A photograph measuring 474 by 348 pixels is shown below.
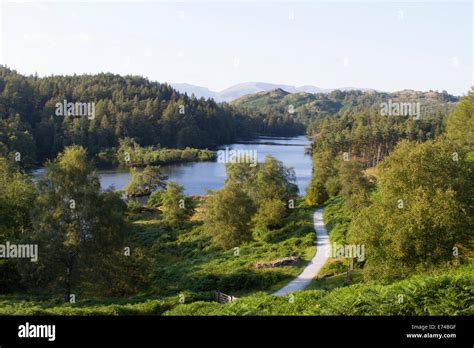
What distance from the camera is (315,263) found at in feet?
96.6

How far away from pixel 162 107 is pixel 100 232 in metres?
130

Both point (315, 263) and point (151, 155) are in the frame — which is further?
point (151, 155)

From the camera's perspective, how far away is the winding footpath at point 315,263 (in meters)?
24.4

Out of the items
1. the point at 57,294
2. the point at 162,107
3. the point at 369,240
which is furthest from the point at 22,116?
the point at 369,240
